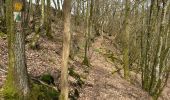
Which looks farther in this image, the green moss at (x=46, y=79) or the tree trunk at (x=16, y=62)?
the green moss at (x=46, y=79)

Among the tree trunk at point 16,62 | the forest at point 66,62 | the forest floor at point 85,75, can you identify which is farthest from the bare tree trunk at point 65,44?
the forest floor at point 85,75

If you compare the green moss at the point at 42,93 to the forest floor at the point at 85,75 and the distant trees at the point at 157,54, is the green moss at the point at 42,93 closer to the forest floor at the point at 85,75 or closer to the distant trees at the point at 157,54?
the forest floor at the point at 85,75

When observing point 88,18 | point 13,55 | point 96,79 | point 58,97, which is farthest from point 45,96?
point 88,18

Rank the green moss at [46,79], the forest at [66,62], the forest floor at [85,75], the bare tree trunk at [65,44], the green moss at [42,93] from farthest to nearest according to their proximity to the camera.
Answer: the forest floor at [85,75] → the green moss at [46,79] → the green moss at [42,93] → the bare tree trunk at [65,44] → the forest at [66,62]

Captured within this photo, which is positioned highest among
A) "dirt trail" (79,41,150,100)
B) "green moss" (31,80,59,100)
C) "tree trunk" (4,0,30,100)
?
"tree trunk" (4,0,30,100)

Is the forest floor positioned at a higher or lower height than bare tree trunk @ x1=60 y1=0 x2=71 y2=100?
lower

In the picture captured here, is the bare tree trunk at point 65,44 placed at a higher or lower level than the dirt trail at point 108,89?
higher

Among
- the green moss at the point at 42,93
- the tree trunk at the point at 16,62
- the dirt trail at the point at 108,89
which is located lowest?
the dirt trail at the point at 108,89

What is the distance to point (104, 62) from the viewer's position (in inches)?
1089

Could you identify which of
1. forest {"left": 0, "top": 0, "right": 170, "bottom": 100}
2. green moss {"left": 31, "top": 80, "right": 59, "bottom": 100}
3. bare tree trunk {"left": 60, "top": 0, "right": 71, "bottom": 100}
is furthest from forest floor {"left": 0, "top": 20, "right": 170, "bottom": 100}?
bare tree trunk {"left": 60, "top": 0, "right": 71, "bottom": 100}

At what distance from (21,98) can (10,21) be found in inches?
89.8

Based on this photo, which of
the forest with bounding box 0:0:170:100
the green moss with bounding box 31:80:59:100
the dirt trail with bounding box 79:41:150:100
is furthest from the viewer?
the dirt trail with bounding box 79:41:150:100

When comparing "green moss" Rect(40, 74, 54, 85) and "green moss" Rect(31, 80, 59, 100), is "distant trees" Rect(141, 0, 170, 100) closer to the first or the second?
"green moss" Rect(40, 74, 54, 85)

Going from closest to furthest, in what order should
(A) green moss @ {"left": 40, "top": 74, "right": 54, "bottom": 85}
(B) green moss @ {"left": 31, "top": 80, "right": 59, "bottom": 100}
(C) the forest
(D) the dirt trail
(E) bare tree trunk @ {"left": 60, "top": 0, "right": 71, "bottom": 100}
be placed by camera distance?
(C) the forest
(E) bare tree trunk @ {"left": 60, "top": 0, "right": 71, "bottom": 100}
(B) green moss @ {"left": 31, "top": 80, "right": 59, "bottom": 100}
(A) green moss @ {"left": 40, "top": 74, "right": 54, "bottom": 85}
(D) the dirt trail
